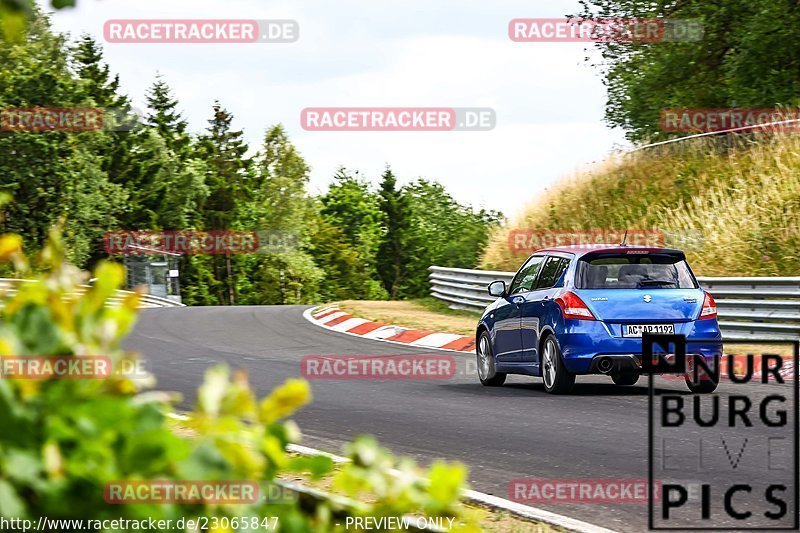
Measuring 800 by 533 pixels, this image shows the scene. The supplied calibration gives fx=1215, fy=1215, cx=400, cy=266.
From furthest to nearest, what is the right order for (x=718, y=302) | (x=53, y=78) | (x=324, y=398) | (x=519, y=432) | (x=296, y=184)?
(x=296, y=184), (x=53, y=78), (x=718, y=302), (x=324, y=398), (x=519, y=432)

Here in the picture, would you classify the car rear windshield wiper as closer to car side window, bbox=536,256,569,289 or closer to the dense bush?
car side window, bbox=536,256,569,289

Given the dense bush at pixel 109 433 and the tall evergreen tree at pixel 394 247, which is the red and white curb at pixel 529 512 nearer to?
the dense bush at pixel 109 433

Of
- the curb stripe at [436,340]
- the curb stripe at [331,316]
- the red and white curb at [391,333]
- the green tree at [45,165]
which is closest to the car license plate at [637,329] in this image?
the red and white curb at [391,333]

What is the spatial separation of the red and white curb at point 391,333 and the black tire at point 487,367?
13.8ft

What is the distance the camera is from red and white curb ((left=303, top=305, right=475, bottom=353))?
1962 centimetres

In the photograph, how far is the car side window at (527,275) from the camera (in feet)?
45.1

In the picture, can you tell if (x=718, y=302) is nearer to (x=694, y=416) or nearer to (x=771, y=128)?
(x=694, y=416)

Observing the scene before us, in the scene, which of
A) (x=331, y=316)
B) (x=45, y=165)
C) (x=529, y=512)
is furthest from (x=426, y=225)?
(x=529, y=512)

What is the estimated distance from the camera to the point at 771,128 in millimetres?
28672

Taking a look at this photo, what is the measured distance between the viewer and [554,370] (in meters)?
12.8

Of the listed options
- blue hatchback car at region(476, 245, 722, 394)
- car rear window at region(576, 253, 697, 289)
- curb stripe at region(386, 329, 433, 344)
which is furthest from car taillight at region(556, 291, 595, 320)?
curb stripe at region(386, 329, 433, 344)

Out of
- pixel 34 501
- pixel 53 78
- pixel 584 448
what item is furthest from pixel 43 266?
pixel 53 78

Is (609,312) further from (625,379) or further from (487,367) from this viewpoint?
(487,367)

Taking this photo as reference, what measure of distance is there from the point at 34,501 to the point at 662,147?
3088 cm
